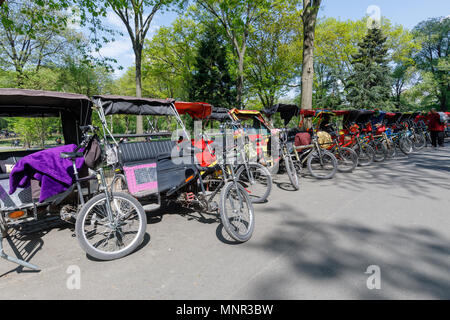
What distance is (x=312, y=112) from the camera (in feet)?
27.8

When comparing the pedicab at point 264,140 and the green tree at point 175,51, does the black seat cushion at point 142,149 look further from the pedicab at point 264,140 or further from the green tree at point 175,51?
the green tree at point 175,51

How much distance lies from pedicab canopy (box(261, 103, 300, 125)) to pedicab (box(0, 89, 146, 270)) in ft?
18.4

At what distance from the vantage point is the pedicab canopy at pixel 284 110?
7.94 meters

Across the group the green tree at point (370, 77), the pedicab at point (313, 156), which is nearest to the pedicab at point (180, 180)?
the pedicab at point (313, 156)

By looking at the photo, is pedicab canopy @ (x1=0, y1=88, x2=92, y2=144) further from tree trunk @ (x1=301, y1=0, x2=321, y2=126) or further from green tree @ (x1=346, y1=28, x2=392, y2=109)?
green tree @ (x1=346, y1=28, x2=392, y2=109)

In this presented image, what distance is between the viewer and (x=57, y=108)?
204 inches

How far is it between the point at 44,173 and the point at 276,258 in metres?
3.33

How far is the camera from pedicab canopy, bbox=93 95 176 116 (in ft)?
15.2

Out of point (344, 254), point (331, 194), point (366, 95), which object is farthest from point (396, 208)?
point (366, 95)

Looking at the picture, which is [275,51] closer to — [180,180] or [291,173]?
[291,173]

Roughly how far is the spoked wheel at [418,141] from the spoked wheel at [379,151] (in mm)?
3745

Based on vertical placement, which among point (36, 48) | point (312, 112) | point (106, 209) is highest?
point (36, 48)

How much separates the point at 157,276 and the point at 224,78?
22006 mm

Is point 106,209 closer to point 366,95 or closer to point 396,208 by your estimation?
point 396,208
